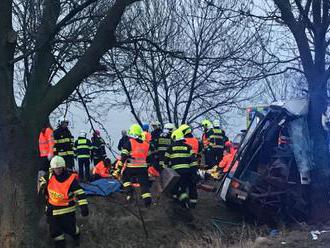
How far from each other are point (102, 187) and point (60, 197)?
299 centimetres

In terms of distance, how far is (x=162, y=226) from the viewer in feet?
35.1

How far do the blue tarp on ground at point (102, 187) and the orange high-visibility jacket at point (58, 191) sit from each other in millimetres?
2632

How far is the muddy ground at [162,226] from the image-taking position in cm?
982

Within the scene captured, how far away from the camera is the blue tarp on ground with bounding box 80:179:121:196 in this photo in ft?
37.5

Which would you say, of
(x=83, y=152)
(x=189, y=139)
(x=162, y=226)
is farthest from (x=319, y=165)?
(x=83, y=152)

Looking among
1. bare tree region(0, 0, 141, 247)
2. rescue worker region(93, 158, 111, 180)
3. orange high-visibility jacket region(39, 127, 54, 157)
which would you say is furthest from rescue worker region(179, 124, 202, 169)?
bare tree region(0, 0, 141, 247)

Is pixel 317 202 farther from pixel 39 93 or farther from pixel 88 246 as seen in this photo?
pixel 39 93

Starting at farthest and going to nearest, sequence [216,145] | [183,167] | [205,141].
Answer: [205,141], [216,145], [183,167]

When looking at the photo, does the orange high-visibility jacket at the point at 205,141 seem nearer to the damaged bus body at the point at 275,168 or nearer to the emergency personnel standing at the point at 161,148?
the emergency personnel standing at the point at 161,148

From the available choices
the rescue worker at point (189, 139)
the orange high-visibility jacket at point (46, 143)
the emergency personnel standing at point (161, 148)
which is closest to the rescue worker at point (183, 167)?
the rescue worker at point (189, 139)

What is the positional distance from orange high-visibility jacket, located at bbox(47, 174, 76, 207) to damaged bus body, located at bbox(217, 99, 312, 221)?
367 centimetres

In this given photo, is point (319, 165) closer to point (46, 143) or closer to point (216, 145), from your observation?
point (46, 143)

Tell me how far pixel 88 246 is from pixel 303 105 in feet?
17.0

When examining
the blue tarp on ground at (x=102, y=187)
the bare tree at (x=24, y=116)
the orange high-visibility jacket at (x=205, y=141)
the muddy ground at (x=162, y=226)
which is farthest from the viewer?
the orange high-visibility jacket at (x=205, y=141)
